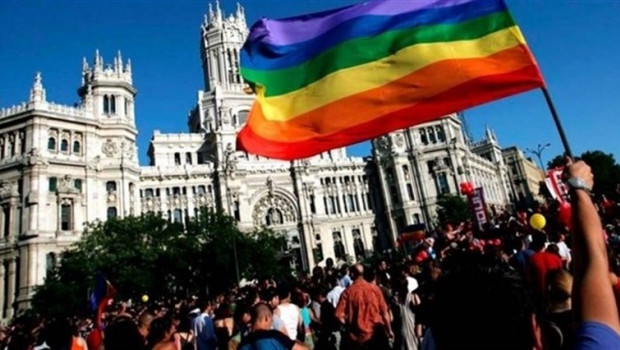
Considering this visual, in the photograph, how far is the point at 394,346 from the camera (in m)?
8.26

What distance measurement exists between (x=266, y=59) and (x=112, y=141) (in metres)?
47.2

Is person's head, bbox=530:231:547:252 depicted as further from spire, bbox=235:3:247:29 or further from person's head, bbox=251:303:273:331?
spire, bbox=235:3:247:29

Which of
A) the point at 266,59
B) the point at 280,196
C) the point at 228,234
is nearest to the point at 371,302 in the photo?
the point at 266,59

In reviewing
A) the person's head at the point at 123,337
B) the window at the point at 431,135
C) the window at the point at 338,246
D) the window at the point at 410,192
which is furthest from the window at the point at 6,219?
the window at the point at 431,135

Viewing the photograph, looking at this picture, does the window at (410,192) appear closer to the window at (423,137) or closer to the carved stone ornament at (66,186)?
the window at (423,137)

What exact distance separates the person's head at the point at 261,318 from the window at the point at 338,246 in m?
54.6

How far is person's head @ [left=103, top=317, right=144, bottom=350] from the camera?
432 centimetres

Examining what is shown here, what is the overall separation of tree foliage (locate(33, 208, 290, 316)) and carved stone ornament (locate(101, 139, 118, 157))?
1227 centimetres

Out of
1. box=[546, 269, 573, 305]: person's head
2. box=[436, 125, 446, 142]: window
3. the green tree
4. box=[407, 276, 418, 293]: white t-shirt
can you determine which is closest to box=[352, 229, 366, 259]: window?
the green tree

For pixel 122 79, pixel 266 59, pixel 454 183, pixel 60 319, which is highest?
pixel 122 79

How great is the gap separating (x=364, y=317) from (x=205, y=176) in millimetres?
51137

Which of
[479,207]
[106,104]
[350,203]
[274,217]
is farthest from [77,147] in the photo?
[479,207]

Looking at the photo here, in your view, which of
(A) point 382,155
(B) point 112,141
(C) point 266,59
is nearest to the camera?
(C) point 266,59

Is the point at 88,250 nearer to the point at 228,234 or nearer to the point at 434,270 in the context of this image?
the point at 228,234
